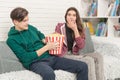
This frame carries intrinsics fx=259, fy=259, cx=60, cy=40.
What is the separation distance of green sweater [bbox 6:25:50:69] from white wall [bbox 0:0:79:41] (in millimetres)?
462

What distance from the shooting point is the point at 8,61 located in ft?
8.93

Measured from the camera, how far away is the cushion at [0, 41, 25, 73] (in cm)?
268

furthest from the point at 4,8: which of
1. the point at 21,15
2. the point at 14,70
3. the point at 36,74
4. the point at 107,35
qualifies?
the point at 107,35

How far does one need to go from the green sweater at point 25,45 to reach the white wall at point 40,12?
1.51ft

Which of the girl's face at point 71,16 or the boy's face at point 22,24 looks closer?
the boy's face at point 22,24

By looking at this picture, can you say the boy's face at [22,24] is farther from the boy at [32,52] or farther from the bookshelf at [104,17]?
the bookshelf at [104,17]

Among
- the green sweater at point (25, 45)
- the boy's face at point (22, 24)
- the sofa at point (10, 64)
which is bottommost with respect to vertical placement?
the sofa at point (10, 64)

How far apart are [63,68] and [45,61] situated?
0.20 meters

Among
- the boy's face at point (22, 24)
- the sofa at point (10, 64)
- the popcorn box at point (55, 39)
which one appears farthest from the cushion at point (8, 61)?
the popcorn box at point (55, 39)

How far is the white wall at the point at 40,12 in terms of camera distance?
3.19 meters

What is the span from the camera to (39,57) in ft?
8.89

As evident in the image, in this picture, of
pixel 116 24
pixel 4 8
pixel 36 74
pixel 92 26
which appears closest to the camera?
pixel 36 74

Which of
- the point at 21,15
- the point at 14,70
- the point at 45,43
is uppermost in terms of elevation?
the point at 21,15

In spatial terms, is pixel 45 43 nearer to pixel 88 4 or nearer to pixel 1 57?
pixel 1 57
